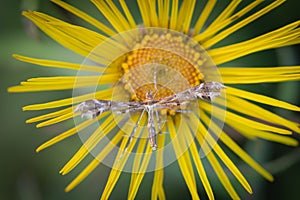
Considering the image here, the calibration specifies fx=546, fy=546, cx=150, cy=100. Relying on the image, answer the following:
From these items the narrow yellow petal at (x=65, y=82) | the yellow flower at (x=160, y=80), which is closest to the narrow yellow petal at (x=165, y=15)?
the yellow flower at (x=160, y=80)

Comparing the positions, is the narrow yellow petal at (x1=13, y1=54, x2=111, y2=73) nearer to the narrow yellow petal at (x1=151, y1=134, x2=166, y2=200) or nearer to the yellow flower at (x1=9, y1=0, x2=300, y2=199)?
the yellow flower at (x1=9, y1=0, x2=300, y2=199)

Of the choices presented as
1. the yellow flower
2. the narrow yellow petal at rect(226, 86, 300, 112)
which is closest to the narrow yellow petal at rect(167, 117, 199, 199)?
the yellow flower

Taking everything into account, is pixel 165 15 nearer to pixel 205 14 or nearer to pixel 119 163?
pixel 205 14

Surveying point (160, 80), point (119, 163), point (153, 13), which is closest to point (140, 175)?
point (119, 163)

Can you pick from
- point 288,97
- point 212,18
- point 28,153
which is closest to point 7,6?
point 28,153

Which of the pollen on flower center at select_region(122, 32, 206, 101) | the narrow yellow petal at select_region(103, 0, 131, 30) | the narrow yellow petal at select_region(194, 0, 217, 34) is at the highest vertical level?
the narrow yellow petal at select_region(103, 0, 131, 30)

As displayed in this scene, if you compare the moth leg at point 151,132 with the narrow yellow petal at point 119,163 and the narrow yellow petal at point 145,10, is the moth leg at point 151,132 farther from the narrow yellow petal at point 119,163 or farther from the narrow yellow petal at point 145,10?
the narrow yellow petal at point 145,10

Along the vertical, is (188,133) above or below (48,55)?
below

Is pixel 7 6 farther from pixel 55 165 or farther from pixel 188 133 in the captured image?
pixel 188 133
